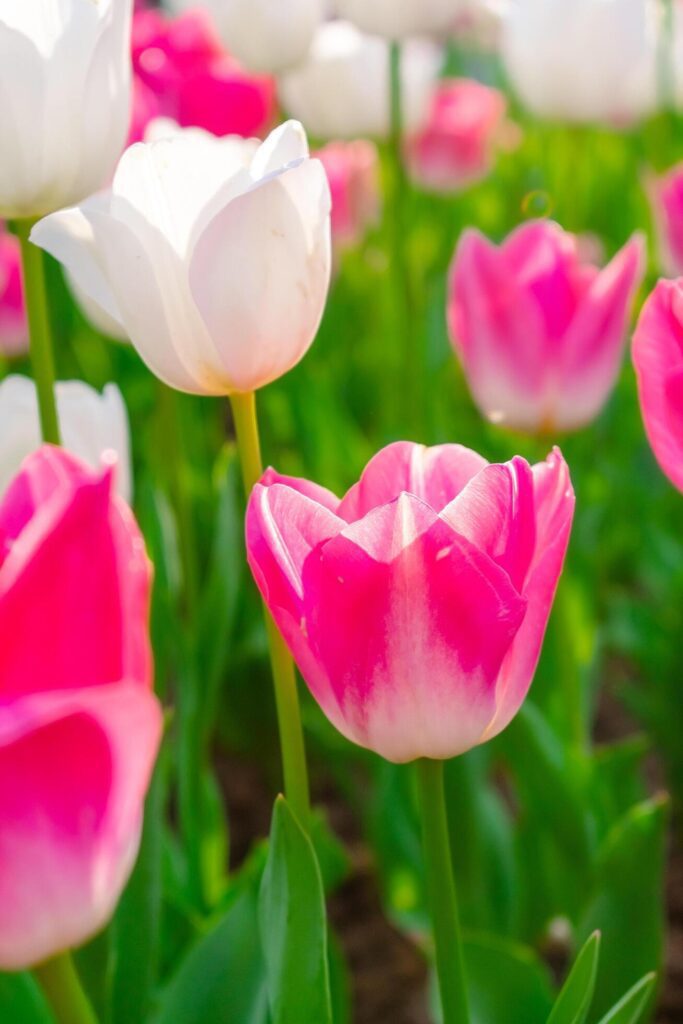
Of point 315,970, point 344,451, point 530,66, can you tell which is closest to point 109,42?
point 315,970

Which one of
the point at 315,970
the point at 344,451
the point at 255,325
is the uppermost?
the point at 255,325

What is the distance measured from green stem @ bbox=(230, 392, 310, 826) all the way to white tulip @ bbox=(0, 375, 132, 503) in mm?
153

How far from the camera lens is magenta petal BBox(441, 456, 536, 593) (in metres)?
0.50

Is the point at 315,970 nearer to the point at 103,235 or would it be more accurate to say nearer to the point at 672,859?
the point at 103,235

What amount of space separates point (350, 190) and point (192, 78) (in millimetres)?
1033

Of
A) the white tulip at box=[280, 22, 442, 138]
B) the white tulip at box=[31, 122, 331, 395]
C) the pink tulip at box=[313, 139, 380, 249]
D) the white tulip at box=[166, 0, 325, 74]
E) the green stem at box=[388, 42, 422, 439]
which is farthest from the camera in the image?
the pink tulip at box=[313, 139, 380, 249]

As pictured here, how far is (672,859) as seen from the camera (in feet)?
5.15

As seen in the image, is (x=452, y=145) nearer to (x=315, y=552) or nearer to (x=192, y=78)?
(x=192, y=78)

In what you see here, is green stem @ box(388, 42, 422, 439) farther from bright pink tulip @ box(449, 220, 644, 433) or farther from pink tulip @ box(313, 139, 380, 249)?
pink tulip @ box(313, 139, 380, 249)

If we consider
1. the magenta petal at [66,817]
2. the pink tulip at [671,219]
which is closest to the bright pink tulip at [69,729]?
the magenta petal at [66,817]

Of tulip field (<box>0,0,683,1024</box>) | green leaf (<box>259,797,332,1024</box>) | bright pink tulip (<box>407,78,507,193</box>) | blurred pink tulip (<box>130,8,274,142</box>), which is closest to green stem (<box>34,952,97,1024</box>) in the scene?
tulip field (<box>0,0,683,1024</box>)

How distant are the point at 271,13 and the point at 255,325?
2.51 feet

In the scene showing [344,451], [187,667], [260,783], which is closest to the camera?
[187,667]

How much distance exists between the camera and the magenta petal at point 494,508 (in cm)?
50
